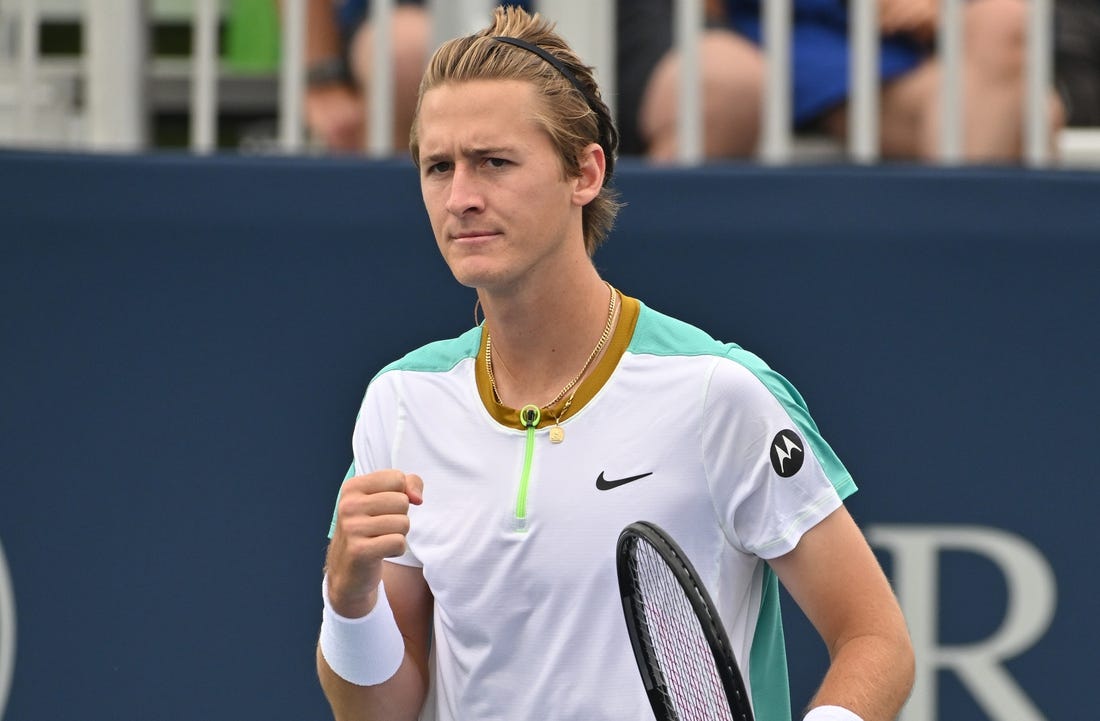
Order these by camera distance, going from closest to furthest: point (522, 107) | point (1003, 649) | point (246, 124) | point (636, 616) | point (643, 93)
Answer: point (636, 616) < point (522, 107) < point (1003, 649) < point (643, 93) < point (246, 124)

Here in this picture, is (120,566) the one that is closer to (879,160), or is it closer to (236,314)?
(236,314)

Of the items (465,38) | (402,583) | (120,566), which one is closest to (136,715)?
(120,566)

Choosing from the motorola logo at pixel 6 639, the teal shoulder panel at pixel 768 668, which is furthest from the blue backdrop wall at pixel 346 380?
the teal shoulder panel at pixel 768 668

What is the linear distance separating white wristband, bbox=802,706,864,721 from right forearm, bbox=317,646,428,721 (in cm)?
55

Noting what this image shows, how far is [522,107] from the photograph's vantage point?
225 cm

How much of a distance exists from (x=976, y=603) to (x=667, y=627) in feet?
5.88

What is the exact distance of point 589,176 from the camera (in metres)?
2.34

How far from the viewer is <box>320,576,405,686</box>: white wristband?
2.24 m

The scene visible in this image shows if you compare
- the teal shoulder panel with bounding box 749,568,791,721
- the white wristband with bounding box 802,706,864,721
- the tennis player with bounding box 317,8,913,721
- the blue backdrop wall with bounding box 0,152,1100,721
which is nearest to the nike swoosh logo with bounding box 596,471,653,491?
the tennis player with bounding box 317,8,913,721

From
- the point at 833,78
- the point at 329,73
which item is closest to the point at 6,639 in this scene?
the point at 329,73

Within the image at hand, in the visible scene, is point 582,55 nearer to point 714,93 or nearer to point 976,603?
point 714,93

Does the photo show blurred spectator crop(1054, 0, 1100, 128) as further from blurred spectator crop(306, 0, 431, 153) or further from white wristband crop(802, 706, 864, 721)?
white wristband crop(802, 706, 864, 721)

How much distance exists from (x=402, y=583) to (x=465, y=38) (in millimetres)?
708

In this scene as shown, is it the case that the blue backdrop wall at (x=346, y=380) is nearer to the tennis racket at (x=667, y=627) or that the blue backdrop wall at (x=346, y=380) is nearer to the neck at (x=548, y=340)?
the neck at (x=548, y=340)
